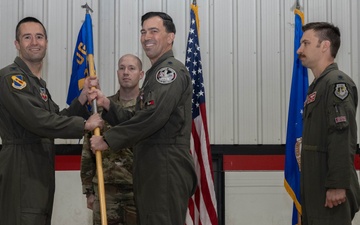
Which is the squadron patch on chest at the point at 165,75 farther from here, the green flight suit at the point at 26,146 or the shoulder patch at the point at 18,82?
the shoulder patch at the point at 18,82

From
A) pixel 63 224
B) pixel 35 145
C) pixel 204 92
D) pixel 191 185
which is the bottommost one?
pixel 63 224

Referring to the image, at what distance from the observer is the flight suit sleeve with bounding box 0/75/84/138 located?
2959 mm

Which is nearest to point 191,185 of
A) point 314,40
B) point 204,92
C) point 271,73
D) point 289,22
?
point 314,40

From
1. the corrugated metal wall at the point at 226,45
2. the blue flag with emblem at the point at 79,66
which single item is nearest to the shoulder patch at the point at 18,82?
the blue flag with emblem at the point at 79,66

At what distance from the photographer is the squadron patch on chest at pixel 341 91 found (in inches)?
120

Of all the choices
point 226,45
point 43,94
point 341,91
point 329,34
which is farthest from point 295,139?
point 43,94

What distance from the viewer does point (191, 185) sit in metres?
3.06

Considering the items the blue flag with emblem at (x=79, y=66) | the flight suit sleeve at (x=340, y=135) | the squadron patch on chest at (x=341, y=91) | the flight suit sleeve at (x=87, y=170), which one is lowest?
the flight suit sleeve at (x=87, y=170)

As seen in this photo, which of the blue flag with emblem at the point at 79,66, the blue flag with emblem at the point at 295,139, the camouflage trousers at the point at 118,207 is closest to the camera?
the camouflage trousers at the point at 118,207

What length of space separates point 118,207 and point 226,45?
219 cm

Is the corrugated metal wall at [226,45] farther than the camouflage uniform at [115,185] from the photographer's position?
Yes

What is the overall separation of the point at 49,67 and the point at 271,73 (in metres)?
2.32

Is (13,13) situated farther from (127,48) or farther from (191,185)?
(191,185)

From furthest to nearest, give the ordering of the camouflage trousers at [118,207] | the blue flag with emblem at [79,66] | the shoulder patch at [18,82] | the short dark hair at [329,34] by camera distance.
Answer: the blue flag with emblem at [79,66], the camouflage trousers at [118,207], the short dark hair at [329,34], the shoulder patch at [18,82]
